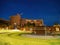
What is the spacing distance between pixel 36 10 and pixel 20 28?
60 cm

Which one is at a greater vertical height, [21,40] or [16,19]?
[16,19]

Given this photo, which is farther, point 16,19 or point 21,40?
point 16,19

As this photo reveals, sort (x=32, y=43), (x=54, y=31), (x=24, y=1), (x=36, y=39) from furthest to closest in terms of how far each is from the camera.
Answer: (x=24, y=1) < (x=54, y=31) < (x=36, y=39) < (x=32, y=43)

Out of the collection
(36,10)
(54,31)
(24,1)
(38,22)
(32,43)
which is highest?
(24,1)

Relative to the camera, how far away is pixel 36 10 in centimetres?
379

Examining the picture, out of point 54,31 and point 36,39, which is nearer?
point 36,39

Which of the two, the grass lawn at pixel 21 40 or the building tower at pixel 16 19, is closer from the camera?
the grass lawn at pixel 21 40

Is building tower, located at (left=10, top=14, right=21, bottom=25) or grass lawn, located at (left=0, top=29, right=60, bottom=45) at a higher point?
building tower, located at (left=10, top=14, right=21, bottom=25)

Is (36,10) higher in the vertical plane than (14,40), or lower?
higher

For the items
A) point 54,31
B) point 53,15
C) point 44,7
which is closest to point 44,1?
point 44,7

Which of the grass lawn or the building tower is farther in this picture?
the building tower

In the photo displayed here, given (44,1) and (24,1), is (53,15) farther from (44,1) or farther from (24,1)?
(24,1)

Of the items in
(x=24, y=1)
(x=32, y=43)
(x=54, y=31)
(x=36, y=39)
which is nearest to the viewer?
(x=32, y=43)

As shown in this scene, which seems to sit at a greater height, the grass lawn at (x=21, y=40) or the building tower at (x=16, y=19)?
the building tower at (x=16, y=19)
